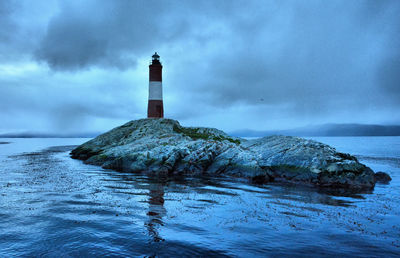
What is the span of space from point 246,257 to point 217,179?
14199mm

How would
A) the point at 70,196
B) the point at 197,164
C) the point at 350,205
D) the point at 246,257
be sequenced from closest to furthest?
1. the point at 246,257
2. the point at 350,205
3. the point at 70,196
4. the point at 197,164

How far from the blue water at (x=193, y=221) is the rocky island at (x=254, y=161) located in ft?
9.05

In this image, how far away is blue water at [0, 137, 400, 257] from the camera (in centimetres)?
825

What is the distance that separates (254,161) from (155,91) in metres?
30.3

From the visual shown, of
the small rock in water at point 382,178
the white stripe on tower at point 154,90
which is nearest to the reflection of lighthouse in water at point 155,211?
the small rock in water at point 382,178

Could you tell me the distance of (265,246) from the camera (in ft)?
28.0

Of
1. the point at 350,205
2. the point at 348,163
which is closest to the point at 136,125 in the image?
the point at 348,163

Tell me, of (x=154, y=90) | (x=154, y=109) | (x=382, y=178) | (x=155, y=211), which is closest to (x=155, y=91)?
(x=154, y=90)

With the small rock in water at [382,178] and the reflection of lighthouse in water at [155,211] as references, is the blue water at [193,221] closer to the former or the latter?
the reflection of lighthouse in water at [155,211]

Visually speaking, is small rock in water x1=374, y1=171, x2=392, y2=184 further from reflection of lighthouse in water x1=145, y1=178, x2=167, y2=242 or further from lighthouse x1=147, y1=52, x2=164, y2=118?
lighthouse x1=147, y1=52, x2=164, y2=118

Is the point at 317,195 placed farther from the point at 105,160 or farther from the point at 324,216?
the point at 105,160

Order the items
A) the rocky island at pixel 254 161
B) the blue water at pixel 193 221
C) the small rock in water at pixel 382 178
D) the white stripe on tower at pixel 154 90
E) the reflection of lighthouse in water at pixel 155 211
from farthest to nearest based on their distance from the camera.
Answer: the white stripe on tower at pixel 154 90, the small rock in water at pixel 382 178, the rocky island at pixel 254 161, the reflection of lighthouse in water at pixel 155 211, the blue water at pixel 193 221

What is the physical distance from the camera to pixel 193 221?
1088 centimetres

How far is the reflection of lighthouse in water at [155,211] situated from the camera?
9.51 m
